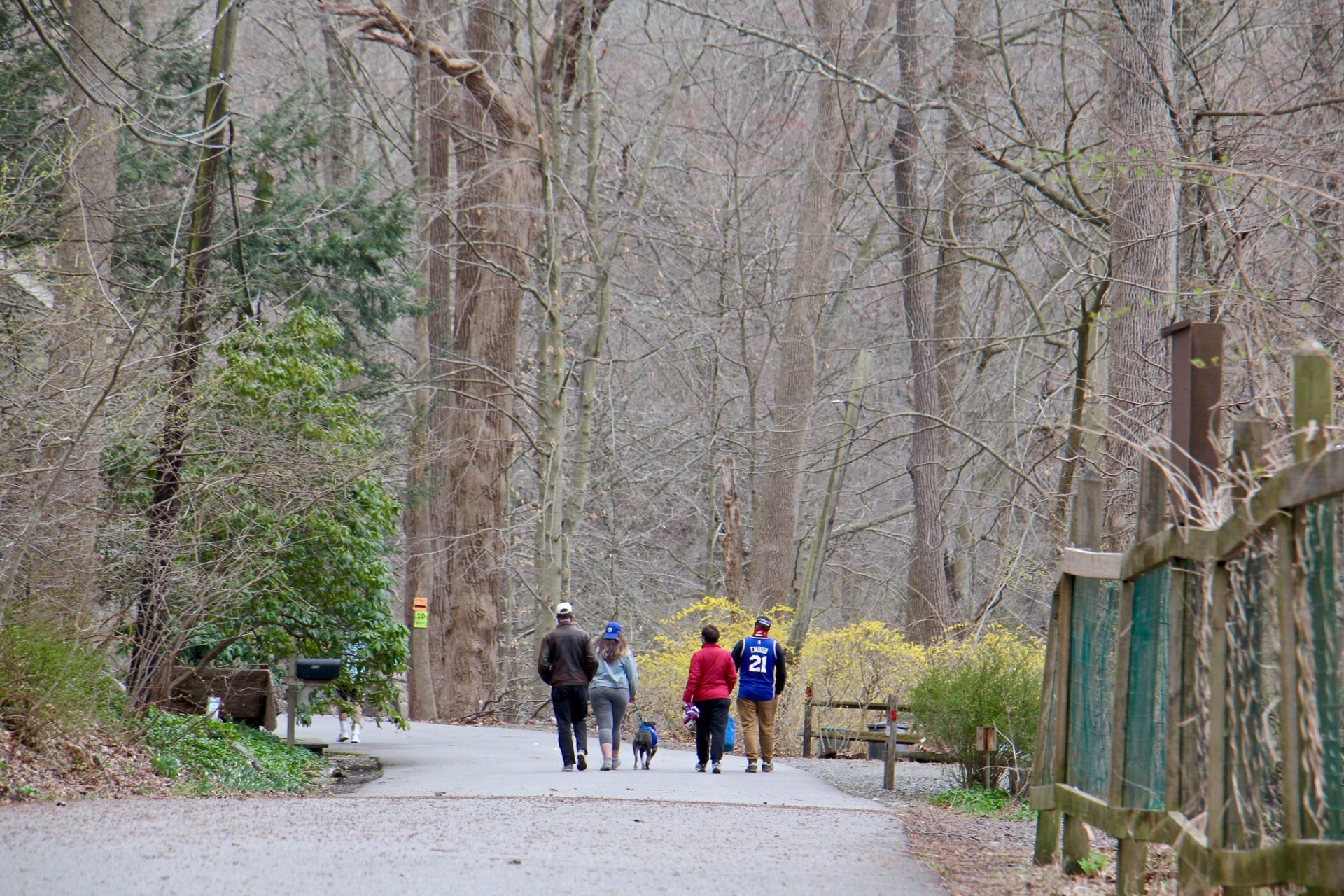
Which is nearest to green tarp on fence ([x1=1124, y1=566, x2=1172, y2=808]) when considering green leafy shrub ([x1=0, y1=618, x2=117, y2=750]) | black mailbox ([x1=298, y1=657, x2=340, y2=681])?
green leafy shrub ([x1=0, y1=618, x2=117, y2=750])

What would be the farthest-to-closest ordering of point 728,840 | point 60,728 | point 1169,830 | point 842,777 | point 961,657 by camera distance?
point 961,657 < point 842,777 < point 60,728 < point 728,840 < point 1169,830

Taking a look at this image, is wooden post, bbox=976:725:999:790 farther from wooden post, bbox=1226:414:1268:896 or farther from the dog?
wooden post, bbox=1226:414:1268:896

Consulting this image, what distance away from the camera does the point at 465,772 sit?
1503 cm

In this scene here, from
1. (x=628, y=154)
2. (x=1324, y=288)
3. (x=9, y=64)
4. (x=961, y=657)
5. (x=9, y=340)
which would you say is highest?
(x=628, y=154)

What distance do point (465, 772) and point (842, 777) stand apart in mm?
4617

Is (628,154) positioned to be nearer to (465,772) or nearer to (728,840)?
(465,772)

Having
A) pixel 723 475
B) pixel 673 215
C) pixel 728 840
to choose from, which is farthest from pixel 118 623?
pixel 673 215

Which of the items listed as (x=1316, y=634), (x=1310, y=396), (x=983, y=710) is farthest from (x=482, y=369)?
(x=1316, y=634)

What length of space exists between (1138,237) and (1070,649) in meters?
9.00

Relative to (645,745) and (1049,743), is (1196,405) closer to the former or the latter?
(1049,743)

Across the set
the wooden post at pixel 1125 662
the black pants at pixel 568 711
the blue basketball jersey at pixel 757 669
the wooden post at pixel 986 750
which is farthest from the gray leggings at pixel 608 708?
the wooden post at pixel 1125 662

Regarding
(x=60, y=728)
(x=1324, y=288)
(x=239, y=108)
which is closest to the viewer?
(x=60, y=728)

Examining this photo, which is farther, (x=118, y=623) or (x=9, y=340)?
(x=118, y=623)

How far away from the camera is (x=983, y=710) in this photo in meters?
13.6
